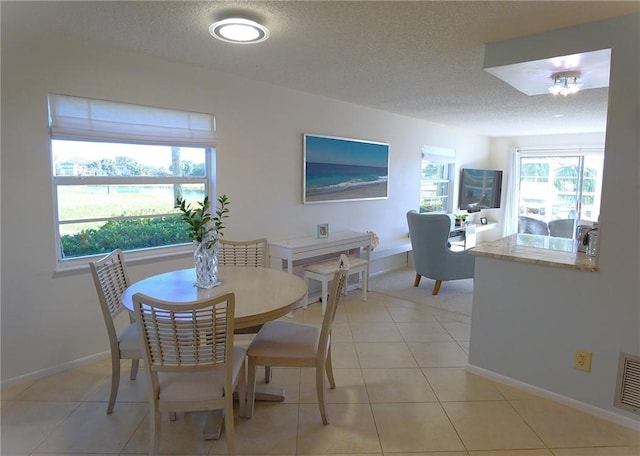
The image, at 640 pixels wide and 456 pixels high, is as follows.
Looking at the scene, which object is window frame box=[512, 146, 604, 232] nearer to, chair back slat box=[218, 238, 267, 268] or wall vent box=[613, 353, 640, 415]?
wall vent box=[613, 353, 640, 415]

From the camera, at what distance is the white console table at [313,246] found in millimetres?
3715

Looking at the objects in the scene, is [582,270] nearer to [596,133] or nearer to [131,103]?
[131,103]

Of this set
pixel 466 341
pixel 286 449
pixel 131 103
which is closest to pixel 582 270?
pixel 466 341

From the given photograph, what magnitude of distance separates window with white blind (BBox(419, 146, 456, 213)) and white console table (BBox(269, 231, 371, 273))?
2064mm

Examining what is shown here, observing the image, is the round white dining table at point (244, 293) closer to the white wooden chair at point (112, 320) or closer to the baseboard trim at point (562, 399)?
the white wooden chair at point (112, 320)

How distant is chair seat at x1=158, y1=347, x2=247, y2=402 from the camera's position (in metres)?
1.74

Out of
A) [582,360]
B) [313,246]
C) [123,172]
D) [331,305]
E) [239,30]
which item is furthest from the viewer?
[313,246]

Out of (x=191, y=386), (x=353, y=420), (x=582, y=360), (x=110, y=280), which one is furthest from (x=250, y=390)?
(x=582, y=360)

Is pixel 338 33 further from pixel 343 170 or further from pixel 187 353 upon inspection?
pixel 343 170

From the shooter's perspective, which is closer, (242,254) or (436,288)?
(242,254)

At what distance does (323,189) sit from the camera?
435cm

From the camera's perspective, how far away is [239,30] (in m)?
2.18

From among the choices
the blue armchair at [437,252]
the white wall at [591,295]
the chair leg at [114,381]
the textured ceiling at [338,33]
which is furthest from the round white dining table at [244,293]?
the blue armchair at [437,252]

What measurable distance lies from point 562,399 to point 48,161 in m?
3.57
